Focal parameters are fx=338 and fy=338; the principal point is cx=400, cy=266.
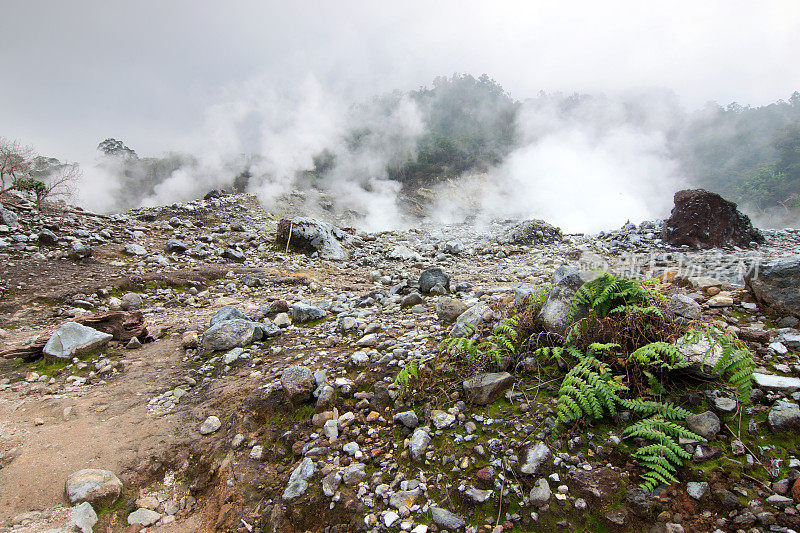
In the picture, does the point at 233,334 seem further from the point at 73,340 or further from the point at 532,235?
the point at 532,235

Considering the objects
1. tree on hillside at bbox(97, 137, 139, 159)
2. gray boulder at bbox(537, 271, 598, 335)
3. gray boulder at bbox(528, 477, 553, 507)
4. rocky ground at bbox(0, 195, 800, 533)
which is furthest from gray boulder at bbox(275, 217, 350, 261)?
tree on hillside at bbox(97, 137, 139, 159)

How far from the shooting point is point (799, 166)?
2133 centimetres

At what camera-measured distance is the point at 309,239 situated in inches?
416

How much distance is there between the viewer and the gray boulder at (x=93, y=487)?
217 centimetres

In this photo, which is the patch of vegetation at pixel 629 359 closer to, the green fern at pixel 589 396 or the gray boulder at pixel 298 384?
the green fern at pixel 589 396

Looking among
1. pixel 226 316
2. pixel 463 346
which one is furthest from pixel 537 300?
pixel 226 316

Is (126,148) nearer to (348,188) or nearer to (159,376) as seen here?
(348,188)

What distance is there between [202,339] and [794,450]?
505 centimetres

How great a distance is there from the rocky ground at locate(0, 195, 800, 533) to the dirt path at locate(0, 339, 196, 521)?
0.02m

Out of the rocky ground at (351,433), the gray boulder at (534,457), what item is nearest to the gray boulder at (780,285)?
the rocky ground at (351,433)

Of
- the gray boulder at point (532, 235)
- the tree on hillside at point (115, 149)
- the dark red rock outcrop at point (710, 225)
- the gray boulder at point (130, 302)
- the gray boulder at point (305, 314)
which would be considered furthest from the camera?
the tree on hillside at point (115, 149)

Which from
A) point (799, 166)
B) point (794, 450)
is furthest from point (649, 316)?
point (799, 166)

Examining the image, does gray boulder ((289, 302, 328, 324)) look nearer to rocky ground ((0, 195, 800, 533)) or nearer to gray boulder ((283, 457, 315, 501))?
rocky ground ((0, 195, 800, 533))

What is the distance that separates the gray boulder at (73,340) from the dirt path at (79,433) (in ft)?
2.04
